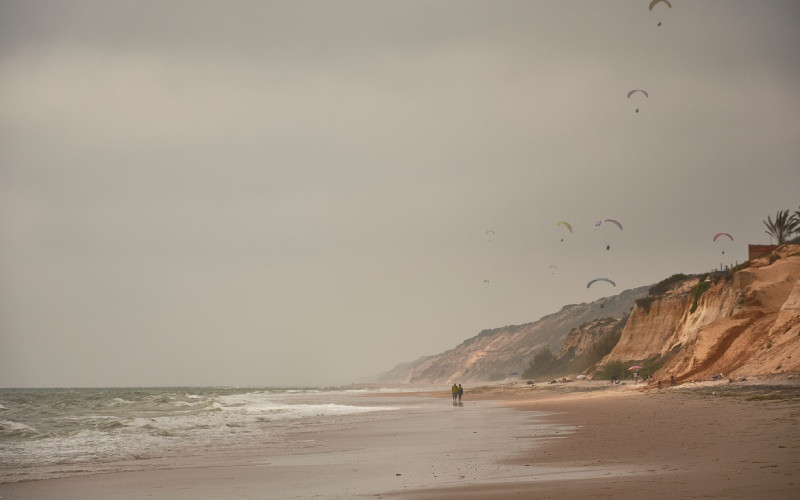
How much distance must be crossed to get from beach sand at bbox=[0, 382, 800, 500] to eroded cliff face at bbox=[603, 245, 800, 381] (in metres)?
8.89

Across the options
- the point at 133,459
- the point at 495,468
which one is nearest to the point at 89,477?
the point at 133,459

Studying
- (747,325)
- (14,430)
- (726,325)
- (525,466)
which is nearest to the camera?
(525,466)

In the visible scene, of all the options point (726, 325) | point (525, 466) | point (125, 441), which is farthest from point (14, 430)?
point (726, 325)

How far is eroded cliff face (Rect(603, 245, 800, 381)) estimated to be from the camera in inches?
1280

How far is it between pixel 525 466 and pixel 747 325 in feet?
94.0

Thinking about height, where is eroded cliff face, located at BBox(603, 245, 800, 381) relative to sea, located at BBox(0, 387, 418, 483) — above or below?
above

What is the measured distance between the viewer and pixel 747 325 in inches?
1517

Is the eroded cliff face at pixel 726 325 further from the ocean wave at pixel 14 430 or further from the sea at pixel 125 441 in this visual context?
the ocean wave at pixel 14 430

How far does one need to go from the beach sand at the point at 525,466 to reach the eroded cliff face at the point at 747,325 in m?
8.89

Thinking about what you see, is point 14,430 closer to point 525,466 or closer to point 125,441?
point 125,441

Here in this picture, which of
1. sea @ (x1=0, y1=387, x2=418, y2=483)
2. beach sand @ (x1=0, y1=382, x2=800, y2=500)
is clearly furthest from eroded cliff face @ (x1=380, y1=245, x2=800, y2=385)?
sea @ (x1=0, y1=387, x2=418, y2=483)

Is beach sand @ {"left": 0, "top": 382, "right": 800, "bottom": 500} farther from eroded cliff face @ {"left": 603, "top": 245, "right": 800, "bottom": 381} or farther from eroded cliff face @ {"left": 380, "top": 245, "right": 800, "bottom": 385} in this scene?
eroded cliff face @ {"left": 380, "top": 245, "right": 800, "bottom": 385}

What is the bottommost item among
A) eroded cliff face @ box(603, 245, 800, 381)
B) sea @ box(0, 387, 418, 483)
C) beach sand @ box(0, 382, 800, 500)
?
sea @ box(0, 387, 418, 483)

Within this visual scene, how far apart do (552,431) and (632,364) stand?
4799cm
